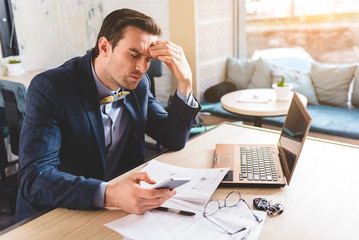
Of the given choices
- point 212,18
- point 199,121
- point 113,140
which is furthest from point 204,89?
point 113,140

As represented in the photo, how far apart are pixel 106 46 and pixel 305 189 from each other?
924 millimetres

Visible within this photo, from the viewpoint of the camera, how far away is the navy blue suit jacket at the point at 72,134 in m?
1.15

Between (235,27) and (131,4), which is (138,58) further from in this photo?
(235,27)

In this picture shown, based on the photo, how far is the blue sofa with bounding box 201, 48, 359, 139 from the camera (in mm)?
3256

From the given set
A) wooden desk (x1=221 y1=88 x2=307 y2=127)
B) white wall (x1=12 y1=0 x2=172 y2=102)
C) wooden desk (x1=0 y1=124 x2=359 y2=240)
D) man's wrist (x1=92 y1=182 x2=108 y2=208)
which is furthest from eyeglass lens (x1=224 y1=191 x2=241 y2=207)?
white wall (x1=12 y1=0 x2=172 y2=102)

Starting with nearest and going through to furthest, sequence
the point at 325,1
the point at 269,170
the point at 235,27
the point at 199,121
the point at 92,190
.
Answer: the point at 92,190, the point at 269,170, the point at 199,121, the point at 325,1, the point at 235,27

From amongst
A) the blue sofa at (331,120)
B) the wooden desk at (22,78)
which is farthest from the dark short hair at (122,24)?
the wooden desk at (22,78)

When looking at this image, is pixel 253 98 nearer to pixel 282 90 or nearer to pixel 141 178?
pixel 282 90

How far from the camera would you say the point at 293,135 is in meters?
1.32

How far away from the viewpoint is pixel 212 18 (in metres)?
4.09

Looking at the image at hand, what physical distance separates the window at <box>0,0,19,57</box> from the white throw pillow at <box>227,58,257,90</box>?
2391 millimetres

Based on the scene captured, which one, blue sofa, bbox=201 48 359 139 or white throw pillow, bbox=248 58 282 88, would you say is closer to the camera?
blue sofa, bbox=201 48 359 139

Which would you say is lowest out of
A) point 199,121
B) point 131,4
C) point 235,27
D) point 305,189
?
point 199,121

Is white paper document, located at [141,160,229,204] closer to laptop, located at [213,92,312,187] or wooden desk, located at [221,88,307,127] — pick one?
laptop, located at [213,92,312,187]
